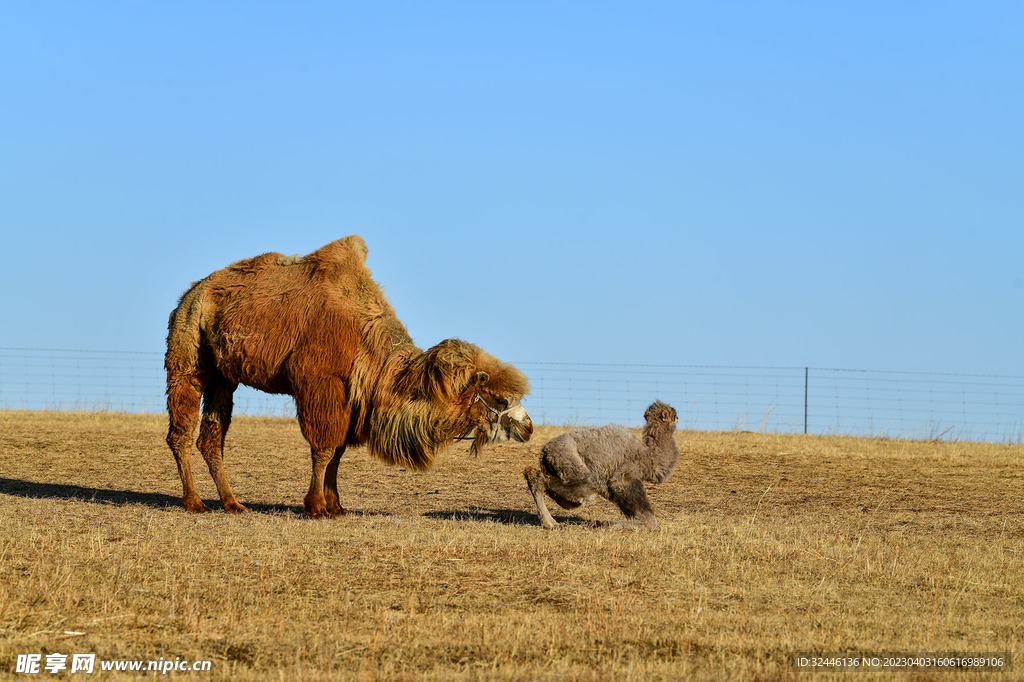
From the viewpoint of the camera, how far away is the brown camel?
31.5 feet

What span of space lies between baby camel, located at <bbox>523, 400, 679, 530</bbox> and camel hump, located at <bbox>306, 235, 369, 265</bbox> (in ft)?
9.72

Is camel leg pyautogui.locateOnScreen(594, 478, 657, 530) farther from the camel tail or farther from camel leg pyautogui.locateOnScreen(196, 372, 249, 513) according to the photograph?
the camel tail

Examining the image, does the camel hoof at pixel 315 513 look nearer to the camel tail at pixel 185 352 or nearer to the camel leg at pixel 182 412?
the camel leg at pixel 182 412

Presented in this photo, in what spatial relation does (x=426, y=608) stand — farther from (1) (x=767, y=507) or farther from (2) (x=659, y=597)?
(1) (x=767, y=507)

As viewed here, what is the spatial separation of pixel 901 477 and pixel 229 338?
29.4 feet

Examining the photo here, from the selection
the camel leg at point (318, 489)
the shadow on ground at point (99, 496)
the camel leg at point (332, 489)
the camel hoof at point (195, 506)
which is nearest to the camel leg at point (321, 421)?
the camel leg at point (318, 489)

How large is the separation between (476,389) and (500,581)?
284cm

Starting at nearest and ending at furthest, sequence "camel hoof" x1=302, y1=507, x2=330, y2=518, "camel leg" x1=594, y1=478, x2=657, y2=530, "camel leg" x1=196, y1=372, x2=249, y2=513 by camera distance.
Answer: "camel leg" x1=594, y1=478, x2=657, y2=530 < "camel hoof" x1=302, y1=507, x2=330, y2=518 < "camel leg" x1=196, y1=372, x2=249, y2=513

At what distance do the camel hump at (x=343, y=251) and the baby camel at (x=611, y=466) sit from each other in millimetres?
2961

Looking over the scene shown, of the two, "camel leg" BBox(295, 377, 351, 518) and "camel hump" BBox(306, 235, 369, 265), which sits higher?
"camel hump" BBox(306, 235, 369, 265)

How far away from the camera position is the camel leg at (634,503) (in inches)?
370

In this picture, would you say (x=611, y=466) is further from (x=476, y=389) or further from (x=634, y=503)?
(x=476, y=389)

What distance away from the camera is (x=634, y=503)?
371 inches

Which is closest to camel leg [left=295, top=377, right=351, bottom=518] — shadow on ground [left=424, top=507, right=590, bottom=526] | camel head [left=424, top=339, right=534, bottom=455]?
camel head [left=424, top=339, right=534, bottom=455]
